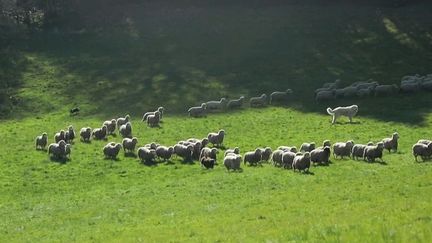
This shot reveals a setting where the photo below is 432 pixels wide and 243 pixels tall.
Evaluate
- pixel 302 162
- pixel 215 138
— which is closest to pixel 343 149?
pixel 302 162

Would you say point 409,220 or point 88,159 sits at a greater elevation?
point 409,220

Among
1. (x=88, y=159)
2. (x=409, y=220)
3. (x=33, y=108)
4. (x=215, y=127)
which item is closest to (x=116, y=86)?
(x=33, y=108)

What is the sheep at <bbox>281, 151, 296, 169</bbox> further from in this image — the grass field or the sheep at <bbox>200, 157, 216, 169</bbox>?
the sheep at <bbox>200, 157, 216, 169</bbox>

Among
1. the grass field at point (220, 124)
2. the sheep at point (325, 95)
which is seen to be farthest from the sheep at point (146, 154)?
the sheep at point (325, 95)

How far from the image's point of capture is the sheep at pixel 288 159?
3062 cm

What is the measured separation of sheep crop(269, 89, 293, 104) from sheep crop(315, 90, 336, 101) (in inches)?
102

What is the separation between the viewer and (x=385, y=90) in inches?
1944

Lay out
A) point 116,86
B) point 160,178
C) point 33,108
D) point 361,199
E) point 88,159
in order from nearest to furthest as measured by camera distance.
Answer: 1. point 361,199
2. point 160,178
3. point 88,159
4. point 33,108
5. point 116,86

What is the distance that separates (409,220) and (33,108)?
4069 centimetres

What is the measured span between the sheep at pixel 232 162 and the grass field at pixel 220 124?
23.1 inches

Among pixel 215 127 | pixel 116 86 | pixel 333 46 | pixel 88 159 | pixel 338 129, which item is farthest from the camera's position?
pixel 333 46

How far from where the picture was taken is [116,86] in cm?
5666

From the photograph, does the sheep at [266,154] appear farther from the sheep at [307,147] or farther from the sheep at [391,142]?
the sheep at [391,142]

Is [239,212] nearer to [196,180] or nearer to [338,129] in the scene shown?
[196,180]
